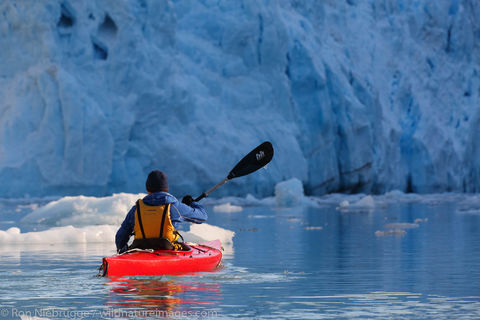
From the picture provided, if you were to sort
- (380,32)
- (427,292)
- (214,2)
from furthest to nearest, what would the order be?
1. (380,32)
2. (214,2)
3. (427,292)

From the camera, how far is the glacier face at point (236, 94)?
17.5m

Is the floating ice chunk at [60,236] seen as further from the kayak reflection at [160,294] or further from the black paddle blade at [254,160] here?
the kayak reflection at [160,294]

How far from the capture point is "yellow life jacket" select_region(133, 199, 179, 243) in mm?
5348

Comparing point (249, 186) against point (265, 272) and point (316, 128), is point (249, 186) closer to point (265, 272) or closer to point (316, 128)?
point (316, 128)

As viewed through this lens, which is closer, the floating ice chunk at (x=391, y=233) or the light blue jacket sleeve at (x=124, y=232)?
the light blue jacket sleeve at (x=124, y=232)

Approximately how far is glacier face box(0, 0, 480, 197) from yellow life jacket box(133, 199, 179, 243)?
40.1ft

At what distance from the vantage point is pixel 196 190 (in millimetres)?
19344

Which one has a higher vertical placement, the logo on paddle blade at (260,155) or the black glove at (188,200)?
the logo on paddle blade at (260,155)

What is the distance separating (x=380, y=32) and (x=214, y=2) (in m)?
7.79

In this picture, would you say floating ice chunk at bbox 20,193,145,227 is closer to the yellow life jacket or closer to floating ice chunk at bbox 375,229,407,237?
floating ice chunk at bbox 375,229,407,237

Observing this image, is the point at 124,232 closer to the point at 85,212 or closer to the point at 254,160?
the point at 254,160

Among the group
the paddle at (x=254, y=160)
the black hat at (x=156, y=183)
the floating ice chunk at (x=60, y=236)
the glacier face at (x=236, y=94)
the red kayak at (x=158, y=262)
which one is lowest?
the red kayak at (x=158, y=262)

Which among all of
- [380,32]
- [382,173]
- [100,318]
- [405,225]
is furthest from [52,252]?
[380,32]

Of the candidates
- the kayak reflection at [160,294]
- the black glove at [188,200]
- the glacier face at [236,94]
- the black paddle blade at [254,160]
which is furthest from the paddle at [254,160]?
the glacier face at [236,94]
